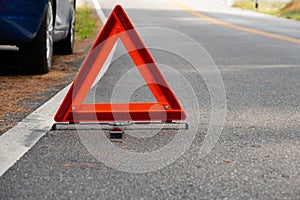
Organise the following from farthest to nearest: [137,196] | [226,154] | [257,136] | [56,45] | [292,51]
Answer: [292,51], [56,45], [257,136], [226,154], [137,196]

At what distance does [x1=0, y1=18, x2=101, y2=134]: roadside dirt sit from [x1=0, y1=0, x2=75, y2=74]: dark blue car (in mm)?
184

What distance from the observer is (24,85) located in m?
7.42

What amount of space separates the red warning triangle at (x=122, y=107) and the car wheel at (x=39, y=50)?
2.87 metres

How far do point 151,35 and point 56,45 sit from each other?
565 centimetres

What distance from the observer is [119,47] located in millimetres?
12781

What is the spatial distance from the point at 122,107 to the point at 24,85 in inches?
93.7

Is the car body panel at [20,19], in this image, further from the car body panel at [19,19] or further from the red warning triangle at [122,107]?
the red warning triangle at [122,107]

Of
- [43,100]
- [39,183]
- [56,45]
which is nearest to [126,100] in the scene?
[43,100]

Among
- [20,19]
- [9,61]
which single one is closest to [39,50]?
[20,19]

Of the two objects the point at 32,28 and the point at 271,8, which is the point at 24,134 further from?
the point at 271,8

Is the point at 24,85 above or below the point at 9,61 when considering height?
above

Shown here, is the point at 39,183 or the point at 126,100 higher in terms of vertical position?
the point at 39,183

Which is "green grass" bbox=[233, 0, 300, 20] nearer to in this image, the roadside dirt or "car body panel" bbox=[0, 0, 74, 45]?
the roadside dirt

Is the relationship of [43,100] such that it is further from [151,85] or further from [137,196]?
[137,196]
